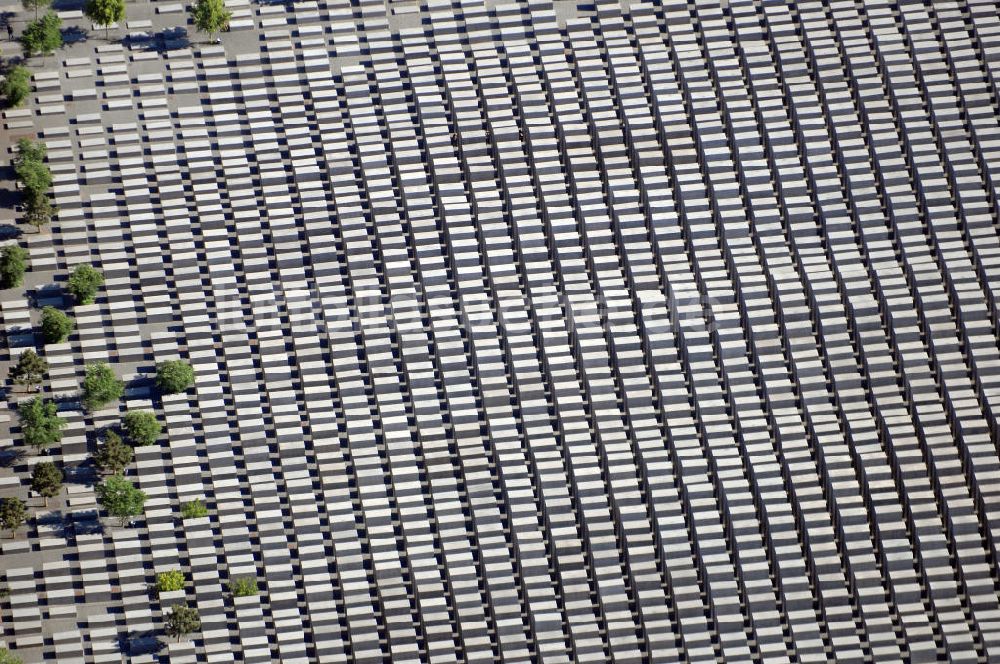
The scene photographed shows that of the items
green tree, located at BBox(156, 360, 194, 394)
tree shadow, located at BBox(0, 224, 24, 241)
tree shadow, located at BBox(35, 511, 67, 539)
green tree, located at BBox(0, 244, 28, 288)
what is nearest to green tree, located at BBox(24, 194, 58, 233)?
tree shadow, located at BBox(0, 224, 24, 241)

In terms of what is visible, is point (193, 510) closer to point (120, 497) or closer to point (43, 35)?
point (120, 497)

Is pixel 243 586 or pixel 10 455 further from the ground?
pixel 10 455

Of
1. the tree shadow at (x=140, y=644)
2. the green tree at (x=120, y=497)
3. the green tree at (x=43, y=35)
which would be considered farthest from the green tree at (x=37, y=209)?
the tree shadow at (x=140, y=644)

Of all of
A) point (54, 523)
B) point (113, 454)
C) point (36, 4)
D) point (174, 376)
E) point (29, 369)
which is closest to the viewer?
point (113, 454)

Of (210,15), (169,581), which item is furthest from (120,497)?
(210,15)

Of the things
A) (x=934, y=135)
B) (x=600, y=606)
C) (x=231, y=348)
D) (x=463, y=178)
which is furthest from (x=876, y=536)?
(x=231, y=348)

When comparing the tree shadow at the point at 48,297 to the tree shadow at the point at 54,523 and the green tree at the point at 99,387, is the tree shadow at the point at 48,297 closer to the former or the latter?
the green tree at the point at 99,387

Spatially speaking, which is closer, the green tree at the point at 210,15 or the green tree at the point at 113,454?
the green tree at the point at 113,454
